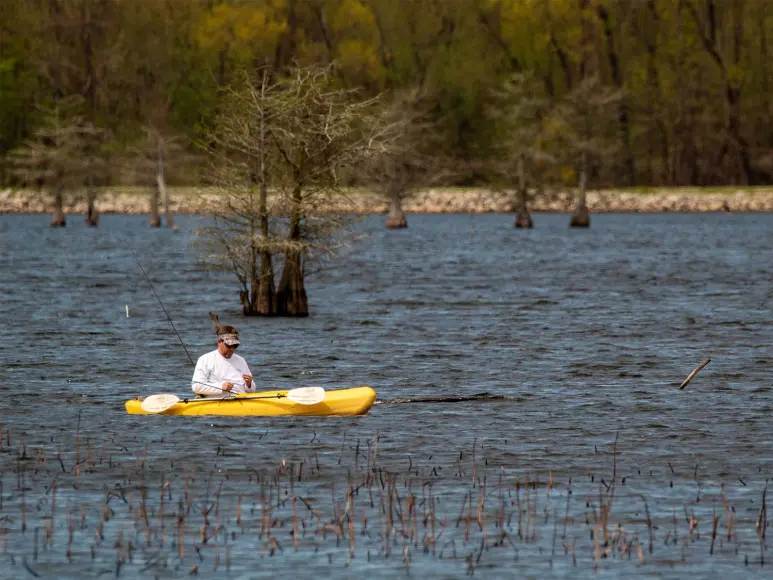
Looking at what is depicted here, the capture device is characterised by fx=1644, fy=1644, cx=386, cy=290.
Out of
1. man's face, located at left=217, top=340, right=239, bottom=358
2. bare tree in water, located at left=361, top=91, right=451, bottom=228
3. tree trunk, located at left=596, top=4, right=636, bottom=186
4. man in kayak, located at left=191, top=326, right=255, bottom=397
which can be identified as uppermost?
tree trunk, located at left=596, top=4, right=636, bottom=186

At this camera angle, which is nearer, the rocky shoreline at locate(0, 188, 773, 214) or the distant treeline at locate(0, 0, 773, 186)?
the distant treeline at locate(0, 0, 773, 186)

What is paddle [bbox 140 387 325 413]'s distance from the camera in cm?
2414

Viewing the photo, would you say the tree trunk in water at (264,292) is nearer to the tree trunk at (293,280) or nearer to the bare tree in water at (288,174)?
the bare tree in water at (288,174)

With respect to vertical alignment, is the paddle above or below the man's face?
below

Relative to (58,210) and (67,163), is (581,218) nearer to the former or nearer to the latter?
(67,163)

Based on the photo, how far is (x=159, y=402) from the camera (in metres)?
24.3

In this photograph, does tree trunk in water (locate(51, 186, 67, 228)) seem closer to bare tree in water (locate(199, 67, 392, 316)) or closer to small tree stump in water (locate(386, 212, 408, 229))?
small tree stump in water (locate(386, 212, 408, 229))

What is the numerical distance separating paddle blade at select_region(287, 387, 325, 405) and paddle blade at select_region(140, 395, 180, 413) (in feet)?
5.60

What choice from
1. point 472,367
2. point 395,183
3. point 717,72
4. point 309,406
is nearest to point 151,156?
point 395,183

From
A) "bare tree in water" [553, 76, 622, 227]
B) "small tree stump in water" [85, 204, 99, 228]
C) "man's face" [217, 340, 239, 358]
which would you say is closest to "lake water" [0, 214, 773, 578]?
"man's face" [217, 340, 239, 358]

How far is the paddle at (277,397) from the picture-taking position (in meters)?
24.1

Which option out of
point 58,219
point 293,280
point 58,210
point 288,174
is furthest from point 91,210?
point 288,174

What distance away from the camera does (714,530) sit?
16.3m

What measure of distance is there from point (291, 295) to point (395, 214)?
81687 millimetres
